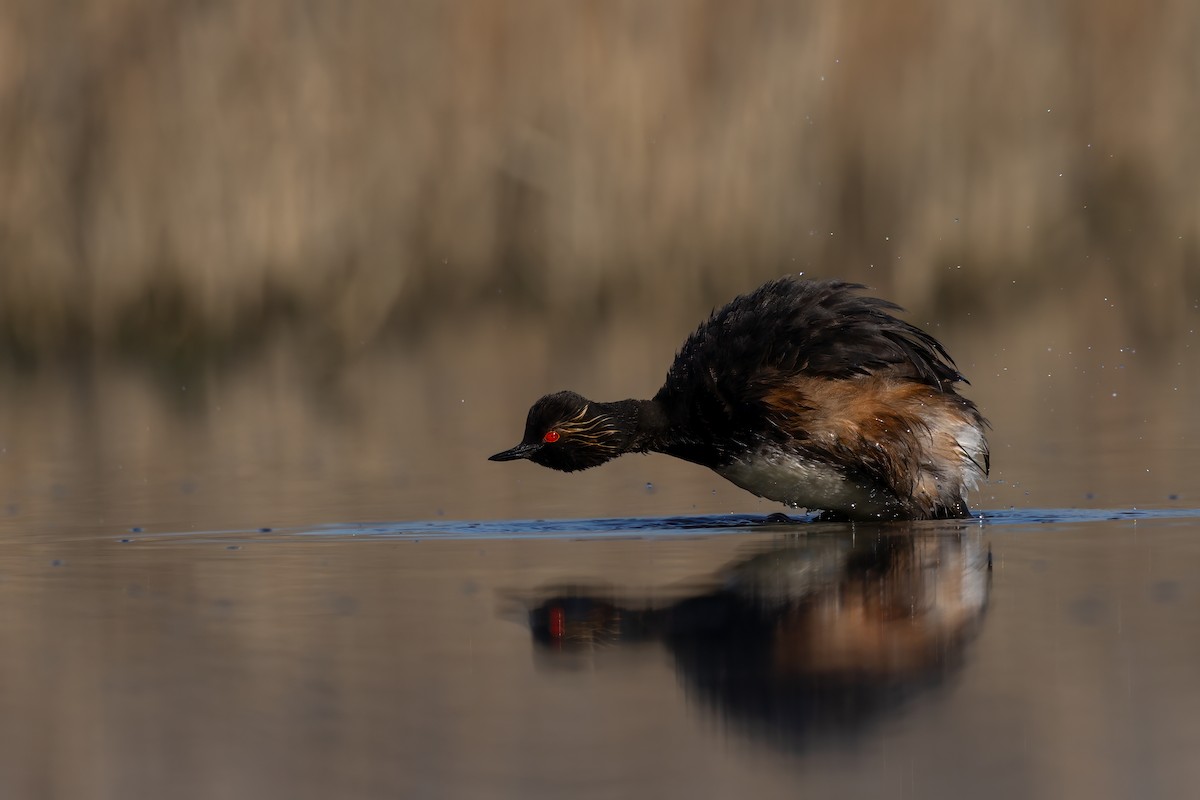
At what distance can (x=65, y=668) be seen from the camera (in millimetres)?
4363

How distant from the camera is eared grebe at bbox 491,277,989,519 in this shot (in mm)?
6742

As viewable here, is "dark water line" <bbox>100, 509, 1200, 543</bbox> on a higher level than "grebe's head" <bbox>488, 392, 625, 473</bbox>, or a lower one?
lower

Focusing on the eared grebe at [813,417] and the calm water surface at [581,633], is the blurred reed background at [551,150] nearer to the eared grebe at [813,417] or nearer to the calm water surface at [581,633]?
the calm water surface at [581,633]

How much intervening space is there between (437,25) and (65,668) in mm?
10289

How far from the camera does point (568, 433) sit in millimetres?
7156

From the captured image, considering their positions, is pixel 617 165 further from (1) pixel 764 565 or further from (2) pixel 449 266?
(1) pixel 764 565

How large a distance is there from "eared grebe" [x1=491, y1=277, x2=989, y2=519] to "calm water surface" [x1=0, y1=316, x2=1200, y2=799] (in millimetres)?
189

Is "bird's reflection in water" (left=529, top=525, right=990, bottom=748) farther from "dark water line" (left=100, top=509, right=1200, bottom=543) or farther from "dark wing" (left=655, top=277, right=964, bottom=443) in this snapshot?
"dark wing" (left=655, top=277, right=964, bottom=443)

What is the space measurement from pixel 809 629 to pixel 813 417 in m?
2.31

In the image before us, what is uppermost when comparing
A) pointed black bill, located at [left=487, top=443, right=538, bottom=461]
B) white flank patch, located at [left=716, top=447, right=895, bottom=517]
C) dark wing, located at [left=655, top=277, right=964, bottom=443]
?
dark wing, located at [left=655, top=277, right=964, bottom=443]

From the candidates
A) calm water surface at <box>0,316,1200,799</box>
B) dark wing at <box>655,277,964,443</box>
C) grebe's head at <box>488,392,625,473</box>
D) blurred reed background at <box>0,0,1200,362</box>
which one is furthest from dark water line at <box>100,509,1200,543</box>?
blurred reed background at <box>0,0,1200,362</box>

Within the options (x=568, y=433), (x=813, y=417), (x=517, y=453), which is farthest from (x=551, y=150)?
(x=813, y=417)

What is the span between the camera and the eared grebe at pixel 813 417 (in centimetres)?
674

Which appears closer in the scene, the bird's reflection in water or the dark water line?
the bird's reflection in water
